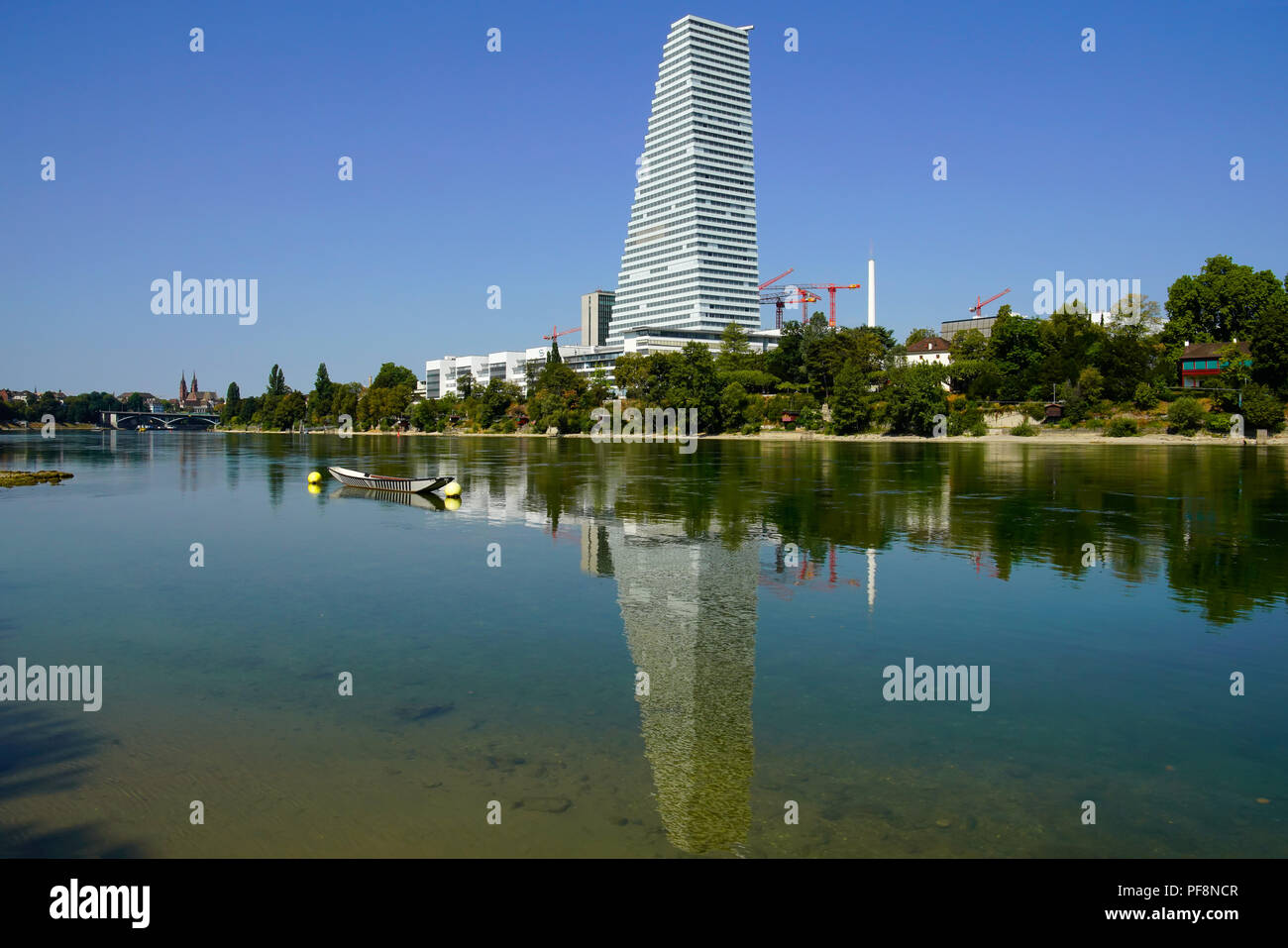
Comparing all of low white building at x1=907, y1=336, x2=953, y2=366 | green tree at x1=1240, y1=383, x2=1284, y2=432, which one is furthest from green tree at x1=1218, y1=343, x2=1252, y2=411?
low white building at x1=907, y1=336, x2=953, y2=366

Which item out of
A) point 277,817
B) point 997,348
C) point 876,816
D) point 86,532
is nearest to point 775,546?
point 876,816

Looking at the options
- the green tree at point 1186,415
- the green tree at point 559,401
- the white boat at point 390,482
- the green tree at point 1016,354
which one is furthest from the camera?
the green tree at point 559,401

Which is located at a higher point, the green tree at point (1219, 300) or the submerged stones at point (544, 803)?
the green tree at point (1219, 300)

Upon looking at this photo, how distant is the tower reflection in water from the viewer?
946cm

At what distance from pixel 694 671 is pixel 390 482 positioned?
3983 centimetres

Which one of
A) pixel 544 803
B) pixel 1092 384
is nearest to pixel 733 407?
pixel 1092 384

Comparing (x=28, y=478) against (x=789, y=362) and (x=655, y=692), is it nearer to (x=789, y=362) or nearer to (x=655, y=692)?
(x=655, y=692)

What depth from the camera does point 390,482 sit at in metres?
50.5

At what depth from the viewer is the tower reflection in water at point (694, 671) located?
9.46 meters

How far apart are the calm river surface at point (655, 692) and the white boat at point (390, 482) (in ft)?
52.6

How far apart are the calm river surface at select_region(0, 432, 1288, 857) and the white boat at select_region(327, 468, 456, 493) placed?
16.0m

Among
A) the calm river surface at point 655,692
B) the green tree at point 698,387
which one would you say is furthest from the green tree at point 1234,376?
the calm river surface at point 655,692

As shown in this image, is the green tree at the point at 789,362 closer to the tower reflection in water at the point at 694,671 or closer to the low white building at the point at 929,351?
the low white building at the point at 929,351
